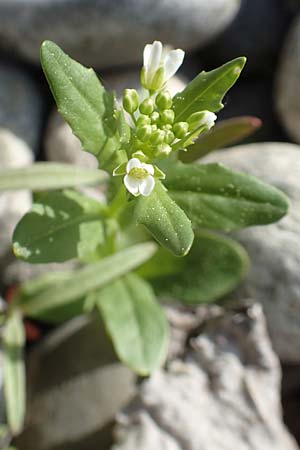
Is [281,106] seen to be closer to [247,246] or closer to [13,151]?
[247,246]

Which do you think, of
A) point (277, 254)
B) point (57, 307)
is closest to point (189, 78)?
point (277, 254)

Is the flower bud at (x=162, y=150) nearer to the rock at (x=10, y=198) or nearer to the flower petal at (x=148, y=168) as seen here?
the flower petal at (x=148, y=168)

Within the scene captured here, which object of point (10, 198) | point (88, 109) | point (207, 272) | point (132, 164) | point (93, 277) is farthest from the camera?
point (10, 198)

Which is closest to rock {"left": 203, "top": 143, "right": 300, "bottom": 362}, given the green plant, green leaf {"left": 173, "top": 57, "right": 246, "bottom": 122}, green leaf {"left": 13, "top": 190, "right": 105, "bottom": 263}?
the green plant

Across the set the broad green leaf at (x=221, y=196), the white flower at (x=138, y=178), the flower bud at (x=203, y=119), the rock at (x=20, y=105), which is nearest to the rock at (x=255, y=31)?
the rock at (x=20, y=105)

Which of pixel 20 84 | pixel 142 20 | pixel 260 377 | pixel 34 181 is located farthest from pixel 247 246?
pixel 20 84

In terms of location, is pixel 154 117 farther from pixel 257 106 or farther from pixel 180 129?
pixel 257 106
